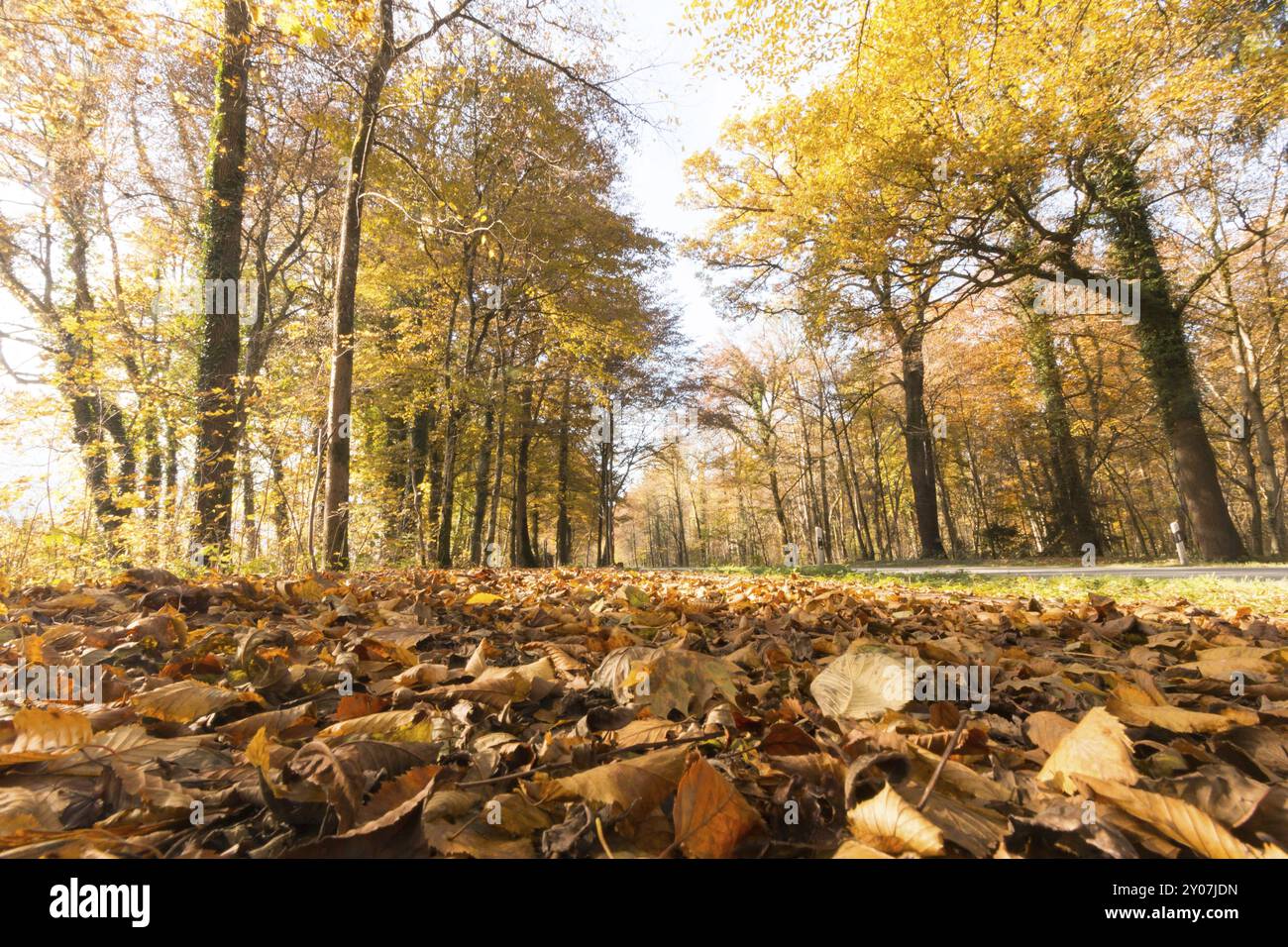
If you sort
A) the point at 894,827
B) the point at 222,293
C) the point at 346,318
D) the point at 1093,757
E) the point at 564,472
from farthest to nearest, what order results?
the point at 564,472 → the point at 222,293 → the point at 346,318 → the point at 1093,757 → the point at 894,827

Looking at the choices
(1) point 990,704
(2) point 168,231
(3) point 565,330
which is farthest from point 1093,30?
(2) point 168,231

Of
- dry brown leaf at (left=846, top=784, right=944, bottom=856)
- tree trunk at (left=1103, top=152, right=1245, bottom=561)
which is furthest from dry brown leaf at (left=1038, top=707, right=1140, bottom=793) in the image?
tree trunk at (left=1103, top=152, right=1245, bottom=561)

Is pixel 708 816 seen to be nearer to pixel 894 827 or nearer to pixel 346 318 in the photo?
pixel 894 827

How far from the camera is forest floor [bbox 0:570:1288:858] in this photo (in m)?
0.81

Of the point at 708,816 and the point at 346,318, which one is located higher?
the point at 346,318

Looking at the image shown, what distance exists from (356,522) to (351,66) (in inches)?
420

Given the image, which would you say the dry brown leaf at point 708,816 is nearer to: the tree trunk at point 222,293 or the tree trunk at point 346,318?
the tree trunk at point 346,318

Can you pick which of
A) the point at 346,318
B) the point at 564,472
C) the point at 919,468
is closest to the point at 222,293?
the point at 346,318

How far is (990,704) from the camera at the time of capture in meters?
1.51

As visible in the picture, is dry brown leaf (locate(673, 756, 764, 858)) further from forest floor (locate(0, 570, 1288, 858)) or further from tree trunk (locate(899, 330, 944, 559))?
tree trunk (locate(899, 330, 944, 559))

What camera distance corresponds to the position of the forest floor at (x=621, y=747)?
2.65 ft

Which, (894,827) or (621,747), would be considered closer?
(894,827)

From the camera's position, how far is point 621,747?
3.71ft
